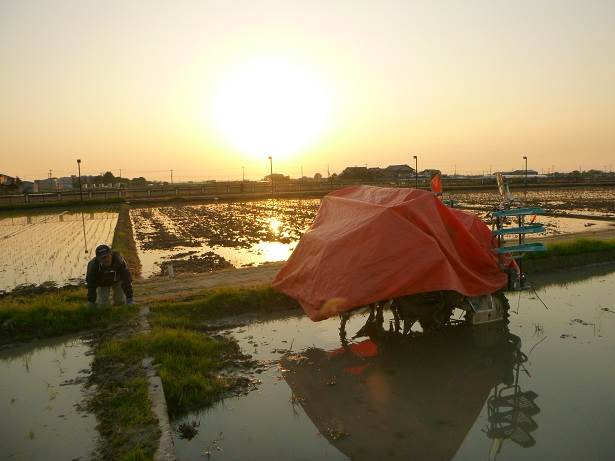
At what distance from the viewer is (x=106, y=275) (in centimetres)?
873

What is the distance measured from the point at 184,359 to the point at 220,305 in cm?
293

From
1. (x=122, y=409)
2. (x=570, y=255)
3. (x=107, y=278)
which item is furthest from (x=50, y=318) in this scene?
(x=570, y=255)

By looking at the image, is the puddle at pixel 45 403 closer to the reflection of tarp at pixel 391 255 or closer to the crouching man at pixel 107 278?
the crouching man at pixel 107 278

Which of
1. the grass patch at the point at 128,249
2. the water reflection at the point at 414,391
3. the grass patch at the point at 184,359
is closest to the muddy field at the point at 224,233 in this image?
the grass patch at the point at 128,249

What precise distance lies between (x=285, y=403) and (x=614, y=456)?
341 centimetres

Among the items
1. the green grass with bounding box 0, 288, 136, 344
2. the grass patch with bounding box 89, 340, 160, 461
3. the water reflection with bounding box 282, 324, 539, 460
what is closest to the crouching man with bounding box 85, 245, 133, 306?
the green grass with bounding box 0, 288, 136, 344

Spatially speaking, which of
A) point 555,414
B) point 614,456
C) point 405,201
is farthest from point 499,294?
point 614,456

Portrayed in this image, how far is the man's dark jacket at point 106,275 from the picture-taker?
8547mm

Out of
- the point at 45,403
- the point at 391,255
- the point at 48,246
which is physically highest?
the point at 391,255

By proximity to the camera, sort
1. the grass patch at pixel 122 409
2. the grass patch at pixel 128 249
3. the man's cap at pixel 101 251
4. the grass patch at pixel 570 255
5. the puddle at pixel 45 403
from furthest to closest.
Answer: the grass patch at pixel 128 249 → the grass patch at pixel 570 255 → the man's cap at pixel 101 251 → the puddle at pixel 45 403 → the grass patch at pixel 122 409

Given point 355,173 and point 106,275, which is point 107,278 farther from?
point 355,173

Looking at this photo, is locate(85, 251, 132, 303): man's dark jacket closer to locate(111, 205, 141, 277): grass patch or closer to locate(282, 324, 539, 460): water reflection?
locate(282, 324, 539, 460): water reflection

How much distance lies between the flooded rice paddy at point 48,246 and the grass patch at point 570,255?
1201 cm

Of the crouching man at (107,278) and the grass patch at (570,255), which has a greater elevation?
the crouching man at (107,278)
